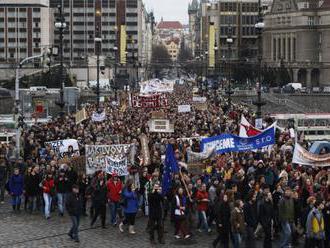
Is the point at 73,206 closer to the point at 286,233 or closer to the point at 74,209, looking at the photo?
the point at 74,209

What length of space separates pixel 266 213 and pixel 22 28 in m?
135

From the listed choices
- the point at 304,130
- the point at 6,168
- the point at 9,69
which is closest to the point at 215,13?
the point at 9,69

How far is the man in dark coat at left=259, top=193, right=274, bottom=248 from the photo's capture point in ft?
54.1

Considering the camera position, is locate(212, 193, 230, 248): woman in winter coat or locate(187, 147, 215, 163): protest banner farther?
locate(187, 147, 215, 163): protest banner

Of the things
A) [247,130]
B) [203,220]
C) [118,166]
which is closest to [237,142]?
[247,130]

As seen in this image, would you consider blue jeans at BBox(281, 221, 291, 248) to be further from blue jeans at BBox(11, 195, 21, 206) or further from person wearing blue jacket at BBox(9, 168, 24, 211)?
blue jeans at BBox(11, 195, 21, 206)

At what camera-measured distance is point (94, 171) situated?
70.0ft

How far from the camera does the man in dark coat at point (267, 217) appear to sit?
16500 millimetres

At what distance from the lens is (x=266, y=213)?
16484 millimetres

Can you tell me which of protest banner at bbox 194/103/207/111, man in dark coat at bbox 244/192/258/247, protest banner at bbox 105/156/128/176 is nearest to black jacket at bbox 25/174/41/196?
protest banner at bbox 105/156/128/176

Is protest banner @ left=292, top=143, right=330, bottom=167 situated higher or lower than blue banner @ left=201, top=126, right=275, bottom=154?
lower

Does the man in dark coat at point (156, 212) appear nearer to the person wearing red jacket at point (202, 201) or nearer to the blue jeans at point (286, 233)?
the person wearing red jacket at point (202, 201)

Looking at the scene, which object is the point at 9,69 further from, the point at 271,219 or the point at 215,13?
the point at 271,219

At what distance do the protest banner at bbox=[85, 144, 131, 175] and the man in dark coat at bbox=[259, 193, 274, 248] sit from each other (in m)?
5.36
